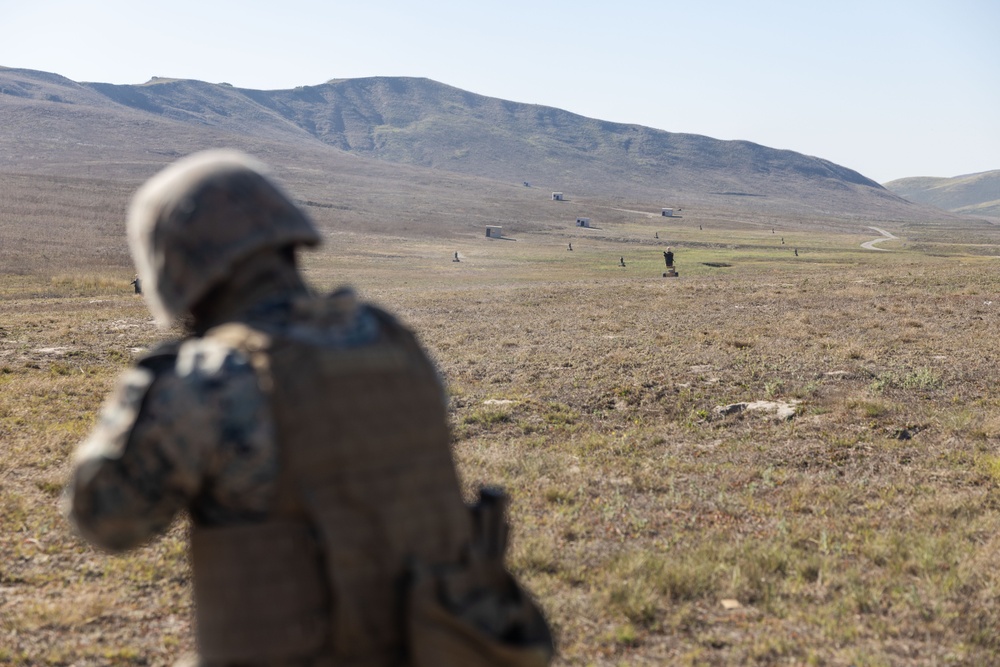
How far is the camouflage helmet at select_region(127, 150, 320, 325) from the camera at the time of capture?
2361 millimetres

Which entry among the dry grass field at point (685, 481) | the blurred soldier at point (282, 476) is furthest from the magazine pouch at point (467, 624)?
the dry grass field at point (685, 481)

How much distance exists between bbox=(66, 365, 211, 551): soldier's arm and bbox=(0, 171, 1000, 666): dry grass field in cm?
346

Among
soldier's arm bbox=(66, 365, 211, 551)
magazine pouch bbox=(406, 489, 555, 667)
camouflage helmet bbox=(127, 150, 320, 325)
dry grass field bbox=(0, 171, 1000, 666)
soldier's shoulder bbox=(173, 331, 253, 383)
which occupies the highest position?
camouflage helmet bbox=(127, 150, 320, 325)

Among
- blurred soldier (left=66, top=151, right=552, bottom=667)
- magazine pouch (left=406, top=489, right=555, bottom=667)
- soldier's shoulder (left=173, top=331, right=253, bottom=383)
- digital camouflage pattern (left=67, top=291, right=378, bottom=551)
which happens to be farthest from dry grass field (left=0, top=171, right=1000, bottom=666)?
soldier's shoulder (left=173, top=331, right=253, bottom=383)

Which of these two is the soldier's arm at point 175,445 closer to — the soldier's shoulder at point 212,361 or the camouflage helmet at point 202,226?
the soldier's shoulder at point 212,361

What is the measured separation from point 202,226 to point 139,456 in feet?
2.13

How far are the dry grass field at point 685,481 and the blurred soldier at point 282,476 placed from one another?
3.07 m

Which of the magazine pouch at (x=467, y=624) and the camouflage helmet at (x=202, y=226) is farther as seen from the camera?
the camouflage helmet at (x=202, y=226)

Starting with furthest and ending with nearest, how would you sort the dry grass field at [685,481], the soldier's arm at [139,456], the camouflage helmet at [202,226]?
1. the dry grass field at [685,481]
2. the camouflage helmet at [202,226]
3. the soldier's arm at [139,456]

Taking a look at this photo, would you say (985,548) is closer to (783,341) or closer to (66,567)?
(66,567)

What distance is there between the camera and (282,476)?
7.36 ft

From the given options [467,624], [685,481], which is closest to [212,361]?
[467,624]

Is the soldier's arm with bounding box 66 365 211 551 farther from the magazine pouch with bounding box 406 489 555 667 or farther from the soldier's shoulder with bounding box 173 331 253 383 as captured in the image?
the magazine pouch with bounding box 406 489 555 667

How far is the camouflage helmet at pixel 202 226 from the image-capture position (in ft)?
7.75
